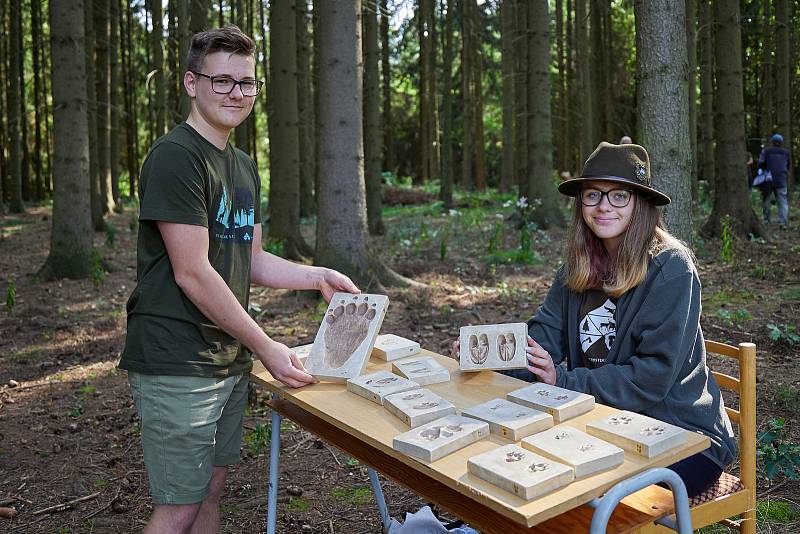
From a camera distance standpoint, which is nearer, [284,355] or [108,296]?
[284,355]

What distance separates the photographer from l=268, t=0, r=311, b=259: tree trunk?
10.4 meters

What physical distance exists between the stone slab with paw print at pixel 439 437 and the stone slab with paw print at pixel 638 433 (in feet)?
1.15

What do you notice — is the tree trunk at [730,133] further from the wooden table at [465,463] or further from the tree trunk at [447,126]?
the wooden table at [465,463]

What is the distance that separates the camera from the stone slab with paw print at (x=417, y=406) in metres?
2.30

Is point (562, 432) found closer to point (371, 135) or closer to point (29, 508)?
point (29, 508)

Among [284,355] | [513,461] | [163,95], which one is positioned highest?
[163,95]

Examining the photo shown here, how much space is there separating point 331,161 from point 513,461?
5913 millimetres

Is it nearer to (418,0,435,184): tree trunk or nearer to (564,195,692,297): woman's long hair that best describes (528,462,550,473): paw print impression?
(564,195,692,297): woman's long hair

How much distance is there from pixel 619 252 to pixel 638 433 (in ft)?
2.91

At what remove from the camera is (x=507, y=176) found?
854 inches

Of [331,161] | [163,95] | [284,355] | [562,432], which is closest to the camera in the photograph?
[562,432]

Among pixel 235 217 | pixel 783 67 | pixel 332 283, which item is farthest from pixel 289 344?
pixel 783 67

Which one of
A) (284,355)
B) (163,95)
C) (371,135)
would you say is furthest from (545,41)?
(284,355)

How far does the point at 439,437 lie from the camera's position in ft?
6.92
